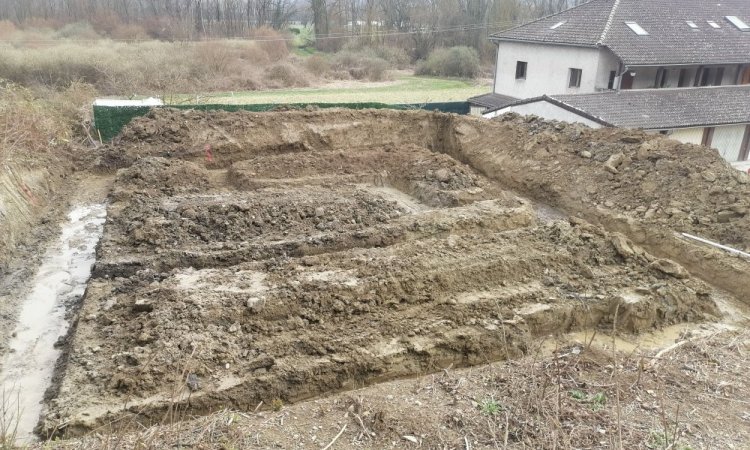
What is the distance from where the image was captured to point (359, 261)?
776cm

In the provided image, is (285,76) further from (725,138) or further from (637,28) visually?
(725,138)

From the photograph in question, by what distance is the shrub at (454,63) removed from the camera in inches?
1572

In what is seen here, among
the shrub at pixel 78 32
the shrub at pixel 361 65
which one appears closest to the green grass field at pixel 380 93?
the shrub at pixel 361 65

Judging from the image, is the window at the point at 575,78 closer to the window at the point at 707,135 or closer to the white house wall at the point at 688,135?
the white house wall at the point at 688,135

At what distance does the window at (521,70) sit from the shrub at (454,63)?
15793 mm

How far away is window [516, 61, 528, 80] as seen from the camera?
80.1 ft

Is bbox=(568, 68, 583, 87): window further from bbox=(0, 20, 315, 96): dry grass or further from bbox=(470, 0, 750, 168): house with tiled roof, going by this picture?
bbox=(0, 20, 315, 96): dry grass

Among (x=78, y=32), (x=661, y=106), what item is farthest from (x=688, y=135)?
(x=78, y=32)

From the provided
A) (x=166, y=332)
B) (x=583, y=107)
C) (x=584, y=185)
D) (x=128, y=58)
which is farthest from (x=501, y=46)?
(x=166, y=332)

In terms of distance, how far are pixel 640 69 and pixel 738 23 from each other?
25.6 feet

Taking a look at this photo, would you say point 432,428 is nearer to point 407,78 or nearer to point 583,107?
point 583,107

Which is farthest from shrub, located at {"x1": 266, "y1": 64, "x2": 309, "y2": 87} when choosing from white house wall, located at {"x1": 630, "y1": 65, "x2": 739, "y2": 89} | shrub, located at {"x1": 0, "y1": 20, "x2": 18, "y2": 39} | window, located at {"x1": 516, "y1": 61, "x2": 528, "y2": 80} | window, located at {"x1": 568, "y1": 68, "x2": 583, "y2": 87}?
white house wall, located at {"x1": 630, "y1": 65, "x2": 739, "y2": 89}

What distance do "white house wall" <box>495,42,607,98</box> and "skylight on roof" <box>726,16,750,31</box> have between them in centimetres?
841

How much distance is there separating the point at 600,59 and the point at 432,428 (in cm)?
1949
